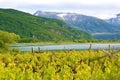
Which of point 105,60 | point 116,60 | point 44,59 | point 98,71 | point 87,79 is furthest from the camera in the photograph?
point 44,59

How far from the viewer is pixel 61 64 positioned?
3444cm

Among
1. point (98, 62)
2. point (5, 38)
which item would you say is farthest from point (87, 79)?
point (5, 38)

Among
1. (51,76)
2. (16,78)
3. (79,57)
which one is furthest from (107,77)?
(79,57)

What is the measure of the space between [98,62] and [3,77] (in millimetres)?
10337

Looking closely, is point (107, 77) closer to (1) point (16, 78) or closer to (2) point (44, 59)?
(1) point (16, 78)

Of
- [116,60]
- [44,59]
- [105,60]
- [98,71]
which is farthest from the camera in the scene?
[44,59]

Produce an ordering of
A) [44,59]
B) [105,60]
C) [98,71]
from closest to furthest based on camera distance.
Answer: [98,71], [105,60], [44,59]

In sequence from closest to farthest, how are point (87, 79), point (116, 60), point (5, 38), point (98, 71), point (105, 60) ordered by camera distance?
point (87, 79), point (98, 71), point (116, 60), point (105, 60), point (5, 38)

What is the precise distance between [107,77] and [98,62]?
698cm

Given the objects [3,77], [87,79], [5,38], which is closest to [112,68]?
[87,79]

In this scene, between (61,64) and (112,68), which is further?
(61,64)

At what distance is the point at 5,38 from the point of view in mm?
96750

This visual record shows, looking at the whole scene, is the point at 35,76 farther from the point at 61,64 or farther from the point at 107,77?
the point at 61,64

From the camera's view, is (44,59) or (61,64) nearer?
(61,64)
